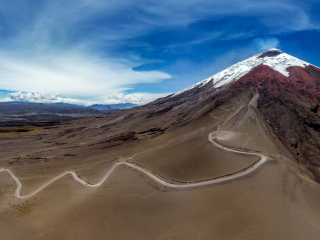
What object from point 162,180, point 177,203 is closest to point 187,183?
point 162,180

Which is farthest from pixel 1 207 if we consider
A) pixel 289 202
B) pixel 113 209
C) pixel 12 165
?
pixel 289 202

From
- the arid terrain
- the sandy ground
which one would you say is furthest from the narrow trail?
the sandy ground

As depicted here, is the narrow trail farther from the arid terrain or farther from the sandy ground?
the sandy ground

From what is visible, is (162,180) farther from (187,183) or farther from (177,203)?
(177,203)

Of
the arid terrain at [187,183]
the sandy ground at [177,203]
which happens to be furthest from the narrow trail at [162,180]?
the sandy ground at [177,203]

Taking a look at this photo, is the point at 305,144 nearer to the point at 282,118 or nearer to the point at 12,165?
the point at 282,118

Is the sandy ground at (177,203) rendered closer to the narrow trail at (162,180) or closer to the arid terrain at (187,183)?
the arid terrain at (187,183)
